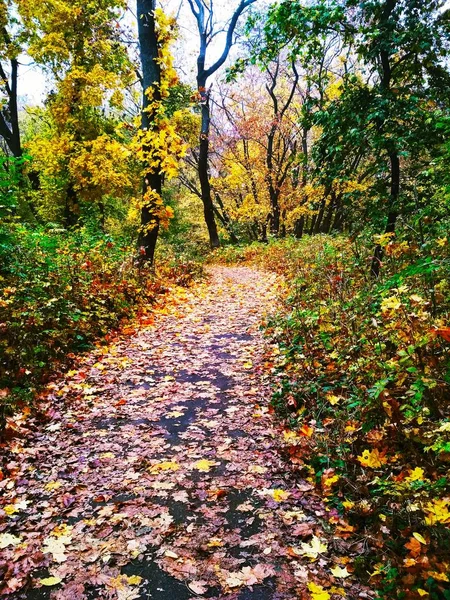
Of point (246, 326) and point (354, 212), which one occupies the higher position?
point (354, 212)

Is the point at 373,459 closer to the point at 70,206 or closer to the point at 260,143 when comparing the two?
the point at 70,206

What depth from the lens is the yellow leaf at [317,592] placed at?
224 centimetres

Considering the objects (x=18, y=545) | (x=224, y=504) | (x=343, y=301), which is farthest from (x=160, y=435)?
(x=343, y=301)

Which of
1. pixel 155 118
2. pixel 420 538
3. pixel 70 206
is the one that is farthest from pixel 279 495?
pixel 70 206

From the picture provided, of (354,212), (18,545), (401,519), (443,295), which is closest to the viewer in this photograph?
(401,519)

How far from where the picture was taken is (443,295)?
3.97 metres

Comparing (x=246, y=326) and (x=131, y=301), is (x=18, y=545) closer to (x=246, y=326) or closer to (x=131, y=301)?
(x=246, y=326)

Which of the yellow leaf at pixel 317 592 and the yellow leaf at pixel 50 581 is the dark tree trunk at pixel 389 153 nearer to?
the yellow leaf at pixel 317 592

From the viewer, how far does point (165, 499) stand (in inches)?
125

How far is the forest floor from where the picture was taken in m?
2.43

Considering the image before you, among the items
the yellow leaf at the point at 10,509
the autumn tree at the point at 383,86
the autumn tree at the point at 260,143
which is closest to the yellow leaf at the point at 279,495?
the yellow leaf at the point at 10,509

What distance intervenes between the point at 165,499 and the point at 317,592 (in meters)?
1.34

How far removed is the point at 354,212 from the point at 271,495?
4.54m

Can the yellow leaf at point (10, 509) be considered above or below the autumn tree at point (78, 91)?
below
